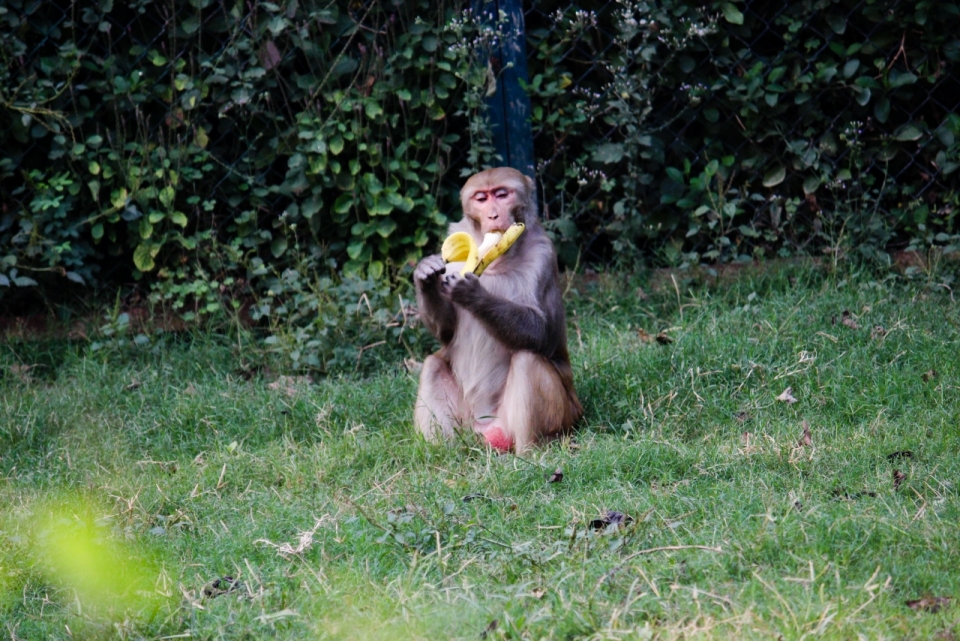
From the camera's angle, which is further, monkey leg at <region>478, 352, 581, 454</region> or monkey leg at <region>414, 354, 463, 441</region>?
monkey leg at <region>414, 354, 463, 441</region>

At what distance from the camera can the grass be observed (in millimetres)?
3574

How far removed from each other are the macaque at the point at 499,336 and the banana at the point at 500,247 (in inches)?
4.3

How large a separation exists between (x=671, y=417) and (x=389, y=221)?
2.70 m

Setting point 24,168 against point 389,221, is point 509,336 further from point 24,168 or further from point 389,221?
point 24,168

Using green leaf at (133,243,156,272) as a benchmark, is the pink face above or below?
above

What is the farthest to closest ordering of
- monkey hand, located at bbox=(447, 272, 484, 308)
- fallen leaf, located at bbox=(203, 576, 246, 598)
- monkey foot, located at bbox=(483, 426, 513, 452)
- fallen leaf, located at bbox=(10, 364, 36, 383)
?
1. fallen leaf, located at bbox=(10, 364, 36, 383)
2. monkey foot, located at bbox=(483, 426, 513, 452)
3. monkey hand, located at bbox=(447, 272, 484, 308)
4. fallen leaf, located at bbox=(203, 576, 246, 598)

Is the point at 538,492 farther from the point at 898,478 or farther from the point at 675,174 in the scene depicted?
the point at 675,174

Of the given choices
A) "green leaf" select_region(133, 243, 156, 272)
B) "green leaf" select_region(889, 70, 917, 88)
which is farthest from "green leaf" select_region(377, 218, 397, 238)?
"green leaf" select_region(889, 70, 917, 88)

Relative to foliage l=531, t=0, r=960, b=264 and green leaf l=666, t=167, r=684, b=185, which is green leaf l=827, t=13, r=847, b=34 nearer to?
foliage l=531, t=0, r=960, b=264

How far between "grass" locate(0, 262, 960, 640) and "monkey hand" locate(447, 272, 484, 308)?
2.25ft

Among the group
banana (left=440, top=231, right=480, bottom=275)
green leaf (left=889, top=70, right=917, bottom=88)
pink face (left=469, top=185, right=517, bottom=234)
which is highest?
green leaf (left=889, top=70, right=917, bottom=88)

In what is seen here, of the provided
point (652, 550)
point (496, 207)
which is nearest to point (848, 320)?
point (496, 207)

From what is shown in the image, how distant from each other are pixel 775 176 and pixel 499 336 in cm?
324

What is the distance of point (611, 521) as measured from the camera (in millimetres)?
4176
